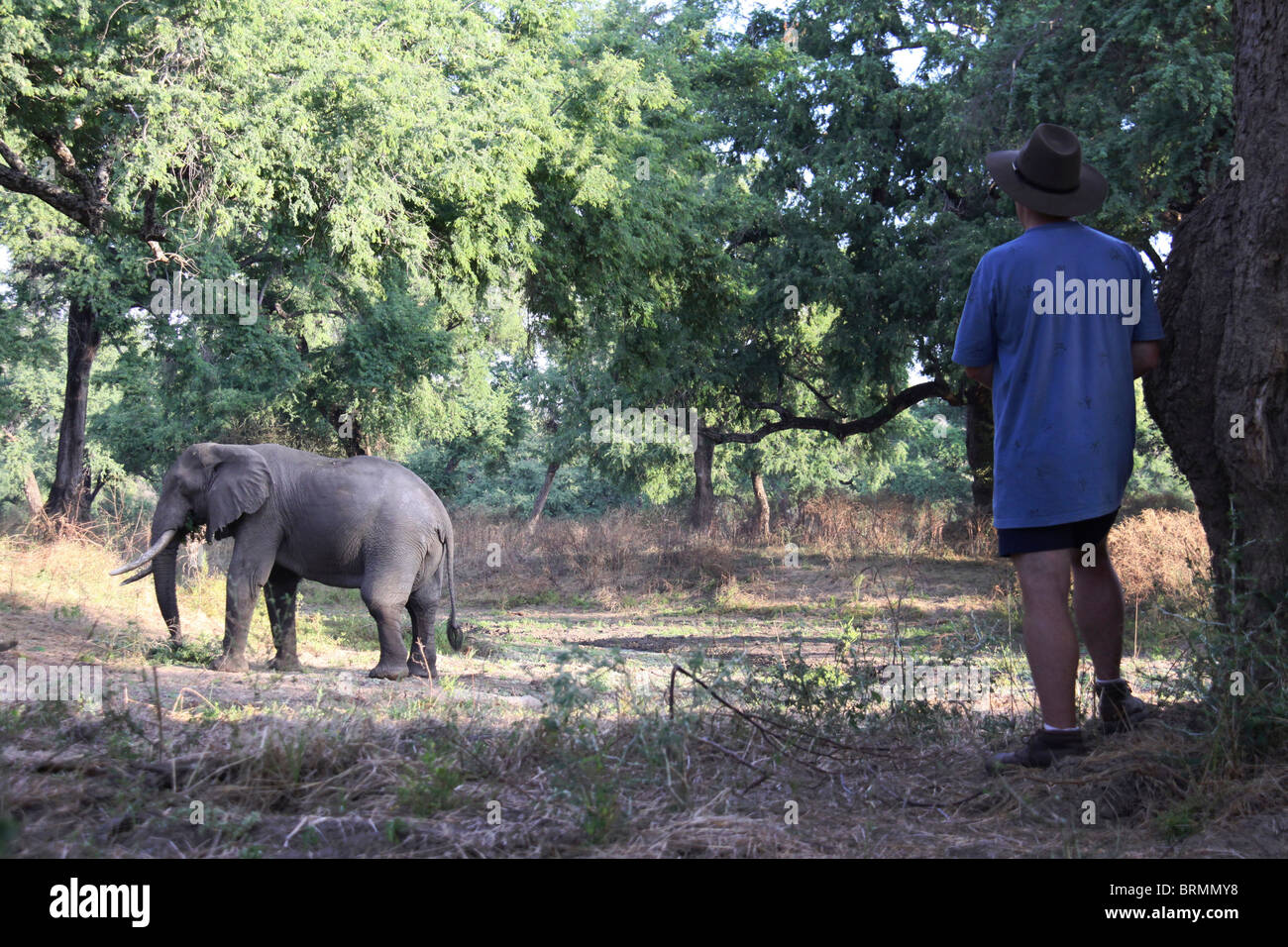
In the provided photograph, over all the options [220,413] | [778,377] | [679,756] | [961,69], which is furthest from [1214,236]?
[220,413]

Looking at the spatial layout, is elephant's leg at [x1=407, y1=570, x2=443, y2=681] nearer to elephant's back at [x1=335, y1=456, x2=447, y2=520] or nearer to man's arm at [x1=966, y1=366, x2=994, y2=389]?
elephant's back at [x1=335, y1=456, x2=447, y2=520]

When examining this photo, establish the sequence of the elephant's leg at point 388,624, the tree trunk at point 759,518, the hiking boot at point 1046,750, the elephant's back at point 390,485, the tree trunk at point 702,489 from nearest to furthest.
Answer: the hiking boot at point 1046,750
the elephant's leg at point 388,624
the elephant's back at point 390,485
the tree trunk at point 759,518
the tree trunk at point 702,489

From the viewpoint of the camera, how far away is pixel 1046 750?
12.3 feet

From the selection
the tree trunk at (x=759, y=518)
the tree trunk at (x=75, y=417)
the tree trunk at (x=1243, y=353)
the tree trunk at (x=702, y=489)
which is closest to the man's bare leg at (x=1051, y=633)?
the tree trunk at (x=1243, y=353)

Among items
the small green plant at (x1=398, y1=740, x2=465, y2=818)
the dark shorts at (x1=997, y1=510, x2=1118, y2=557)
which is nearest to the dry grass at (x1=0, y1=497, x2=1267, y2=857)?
the small green plant at (x1=398, y1=740, x2=465, y2=818)

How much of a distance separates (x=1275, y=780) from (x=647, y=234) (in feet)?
41.3

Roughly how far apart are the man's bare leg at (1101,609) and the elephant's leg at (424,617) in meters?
6.70

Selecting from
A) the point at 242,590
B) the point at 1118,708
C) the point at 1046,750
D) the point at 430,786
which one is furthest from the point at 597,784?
the point at 242,590

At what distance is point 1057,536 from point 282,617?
675 centimetres

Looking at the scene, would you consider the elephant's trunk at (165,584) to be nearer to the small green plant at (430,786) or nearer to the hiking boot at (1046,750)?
the small green plant at (430,786)

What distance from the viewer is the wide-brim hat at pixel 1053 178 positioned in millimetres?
4098

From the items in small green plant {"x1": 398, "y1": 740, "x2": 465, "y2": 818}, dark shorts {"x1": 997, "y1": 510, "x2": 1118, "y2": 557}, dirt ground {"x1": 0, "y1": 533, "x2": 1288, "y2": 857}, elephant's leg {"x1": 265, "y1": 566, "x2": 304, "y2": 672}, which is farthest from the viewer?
elephant's leg {"x1": 265, "y1": 566, "x2": 304, "y2": 672}

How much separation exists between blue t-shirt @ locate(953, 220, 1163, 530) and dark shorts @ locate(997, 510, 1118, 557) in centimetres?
5

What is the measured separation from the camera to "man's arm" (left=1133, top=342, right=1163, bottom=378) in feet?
13.3
